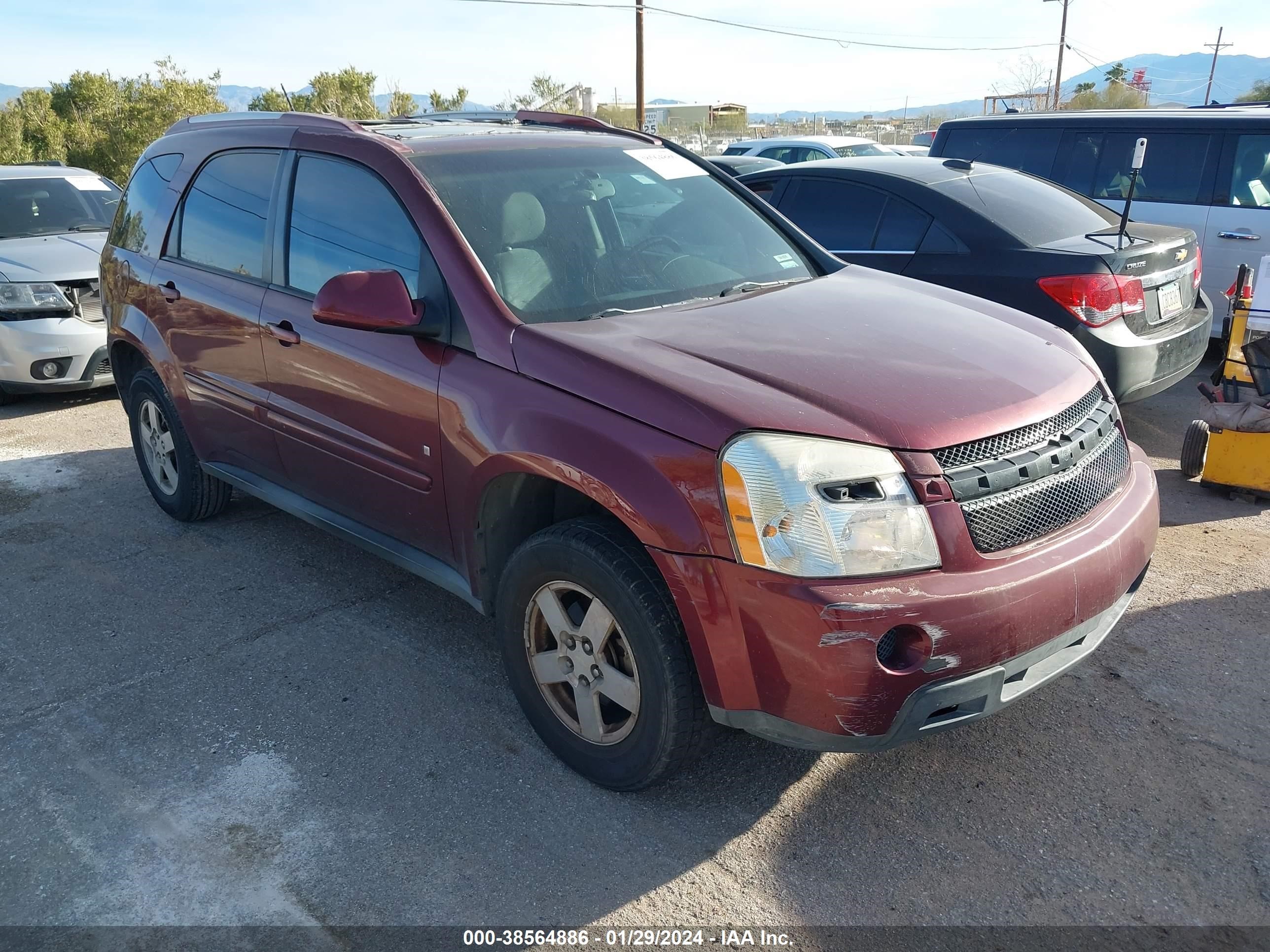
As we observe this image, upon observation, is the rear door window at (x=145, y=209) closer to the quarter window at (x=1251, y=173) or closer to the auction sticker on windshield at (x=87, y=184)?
the auction sticker on windshield at (x=87, y=184)

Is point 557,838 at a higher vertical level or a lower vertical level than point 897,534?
lower

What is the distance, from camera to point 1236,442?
16.3 feet

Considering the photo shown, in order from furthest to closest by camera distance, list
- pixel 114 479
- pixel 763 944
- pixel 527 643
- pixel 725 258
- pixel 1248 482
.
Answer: pixel 114 479 → pixel 1248 482 → pixel 725 258 → pixel 527 643 → pixel 763 944

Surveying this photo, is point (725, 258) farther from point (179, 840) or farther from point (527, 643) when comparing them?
point (179, 840)

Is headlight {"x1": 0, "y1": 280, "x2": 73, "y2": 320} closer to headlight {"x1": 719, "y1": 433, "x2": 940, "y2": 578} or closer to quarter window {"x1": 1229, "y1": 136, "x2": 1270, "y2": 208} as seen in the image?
headlight {"x1": 719, "y1": 433, "x2": 940, "y2": 578}

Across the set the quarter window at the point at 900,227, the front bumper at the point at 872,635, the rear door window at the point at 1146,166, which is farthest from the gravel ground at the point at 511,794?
the rear door window at the point at 1146,166

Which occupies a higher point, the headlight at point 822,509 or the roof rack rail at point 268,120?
the roof rack rail at point 268,120

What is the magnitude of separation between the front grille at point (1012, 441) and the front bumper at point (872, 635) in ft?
0.41

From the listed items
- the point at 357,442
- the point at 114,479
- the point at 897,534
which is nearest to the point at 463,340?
the point at 357,442

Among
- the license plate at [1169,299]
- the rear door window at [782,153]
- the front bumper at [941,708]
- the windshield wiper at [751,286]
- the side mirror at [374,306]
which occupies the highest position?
the side mirror at [374,306]

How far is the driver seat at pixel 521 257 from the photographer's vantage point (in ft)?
10.5

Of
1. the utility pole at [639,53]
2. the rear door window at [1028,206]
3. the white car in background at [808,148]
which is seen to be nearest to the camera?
the rear door window at [1028,206]

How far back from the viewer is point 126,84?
2070cm

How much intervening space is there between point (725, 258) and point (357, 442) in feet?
4.85
